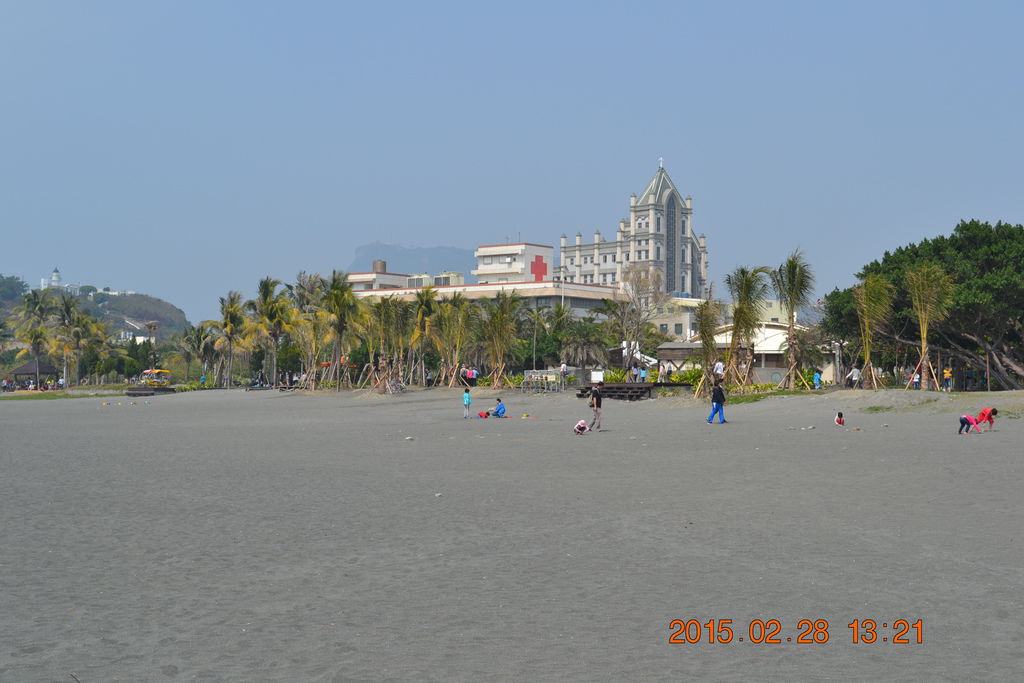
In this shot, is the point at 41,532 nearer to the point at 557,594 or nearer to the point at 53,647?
the point at 53,647

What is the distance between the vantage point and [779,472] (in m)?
16.1

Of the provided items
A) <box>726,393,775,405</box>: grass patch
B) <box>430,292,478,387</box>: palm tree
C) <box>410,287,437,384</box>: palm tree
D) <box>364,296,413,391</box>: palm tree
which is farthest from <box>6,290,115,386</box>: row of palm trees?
<box>726,393,775,405</box>: grass patch

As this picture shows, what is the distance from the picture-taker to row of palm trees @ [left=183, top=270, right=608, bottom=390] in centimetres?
6638

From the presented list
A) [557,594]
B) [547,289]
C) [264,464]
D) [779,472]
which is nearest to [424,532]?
[557,594]

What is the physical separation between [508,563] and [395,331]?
59904mm

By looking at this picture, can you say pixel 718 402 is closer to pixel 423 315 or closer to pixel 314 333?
pixel 423 315

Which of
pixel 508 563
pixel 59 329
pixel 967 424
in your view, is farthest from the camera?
pixel 59 329

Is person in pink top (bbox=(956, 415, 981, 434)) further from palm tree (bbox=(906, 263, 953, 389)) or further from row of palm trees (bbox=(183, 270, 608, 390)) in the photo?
row of palm trees (bbox=(183, 270, 608, 390))

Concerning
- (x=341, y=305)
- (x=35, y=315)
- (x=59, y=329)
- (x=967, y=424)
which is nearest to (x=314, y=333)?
(x=341, y=305)

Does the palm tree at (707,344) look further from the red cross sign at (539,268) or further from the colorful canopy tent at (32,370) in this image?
the colorful canopy tent at (32,370)

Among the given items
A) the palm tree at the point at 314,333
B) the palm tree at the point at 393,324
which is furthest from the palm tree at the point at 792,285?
the palm tree at the point at 314,333

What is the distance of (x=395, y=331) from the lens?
68.6 meters

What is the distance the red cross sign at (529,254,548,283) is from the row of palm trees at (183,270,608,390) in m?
33.7
